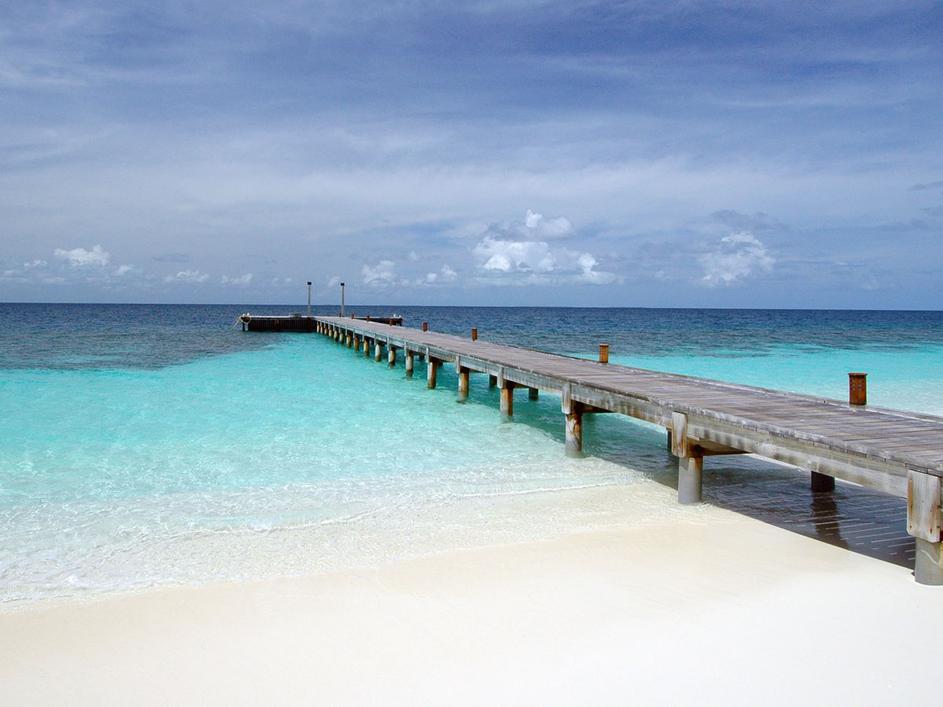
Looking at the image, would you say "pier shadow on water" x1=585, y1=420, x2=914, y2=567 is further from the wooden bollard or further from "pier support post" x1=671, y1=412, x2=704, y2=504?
the wooden bollard

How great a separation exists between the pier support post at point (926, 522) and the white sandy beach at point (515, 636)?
16cm

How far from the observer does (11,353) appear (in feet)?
105

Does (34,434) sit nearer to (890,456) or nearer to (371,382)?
(371,382)

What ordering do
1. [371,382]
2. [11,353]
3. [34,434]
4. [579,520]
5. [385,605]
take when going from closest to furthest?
[385,605] < [579,520] < [34,434] < [371,382] < [11,353]

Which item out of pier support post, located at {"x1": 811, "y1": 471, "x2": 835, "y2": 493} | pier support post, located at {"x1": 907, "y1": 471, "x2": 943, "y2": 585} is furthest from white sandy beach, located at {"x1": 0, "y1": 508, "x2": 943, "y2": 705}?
pier support post, located at {"x1": 811, "y1": 471, "x2": 835, "y2": 493}

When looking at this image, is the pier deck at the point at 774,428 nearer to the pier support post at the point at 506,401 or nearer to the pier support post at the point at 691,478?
the pier support post at the point at 691,478

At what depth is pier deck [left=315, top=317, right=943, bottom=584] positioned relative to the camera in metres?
5.24

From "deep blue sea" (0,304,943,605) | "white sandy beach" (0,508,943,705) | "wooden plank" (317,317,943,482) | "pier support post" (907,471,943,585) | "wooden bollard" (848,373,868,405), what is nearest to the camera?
"white sandy beach" (0,508,943,705)

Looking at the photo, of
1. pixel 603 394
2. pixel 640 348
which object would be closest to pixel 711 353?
pixel 640 348

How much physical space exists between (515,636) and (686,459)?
12.7 feet

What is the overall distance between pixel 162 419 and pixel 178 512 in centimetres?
723

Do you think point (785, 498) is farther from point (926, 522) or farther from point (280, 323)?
point (280, 323)

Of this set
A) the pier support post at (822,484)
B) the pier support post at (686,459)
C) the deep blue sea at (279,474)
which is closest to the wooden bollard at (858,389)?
the pier support post at (822,484)

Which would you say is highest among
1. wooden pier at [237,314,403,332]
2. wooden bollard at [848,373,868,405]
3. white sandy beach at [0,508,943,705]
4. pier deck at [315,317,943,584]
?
wooden pier at [237,314,403,332]
